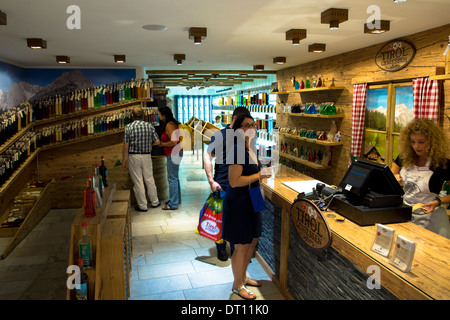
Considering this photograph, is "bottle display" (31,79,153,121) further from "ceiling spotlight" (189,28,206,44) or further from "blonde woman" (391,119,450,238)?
"blonde woman" (391,119,450,238)

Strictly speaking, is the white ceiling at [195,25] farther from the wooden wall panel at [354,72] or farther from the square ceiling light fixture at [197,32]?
the wooden wall panel at [354,72]

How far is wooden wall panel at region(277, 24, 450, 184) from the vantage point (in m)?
4.07

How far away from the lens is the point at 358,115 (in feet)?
18.4

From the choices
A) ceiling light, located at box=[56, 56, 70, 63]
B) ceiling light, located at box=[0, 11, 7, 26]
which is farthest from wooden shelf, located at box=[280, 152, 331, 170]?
ceiling light, located at box=[0, 11, 7, 26]

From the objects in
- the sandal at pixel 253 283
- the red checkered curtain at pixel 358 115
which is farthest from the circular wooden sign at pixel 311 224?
the red checkered curtain at pixel 358 115

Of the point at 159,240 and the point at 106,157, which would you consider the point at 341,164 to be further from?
the point at 106,157

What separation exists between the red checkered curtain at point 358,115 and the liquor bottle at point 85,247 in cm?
436

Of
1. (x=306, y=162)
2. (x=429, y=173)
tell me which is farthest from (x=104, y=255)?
(x=306, y=162)

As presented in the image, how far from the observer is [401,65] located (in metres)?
4.66

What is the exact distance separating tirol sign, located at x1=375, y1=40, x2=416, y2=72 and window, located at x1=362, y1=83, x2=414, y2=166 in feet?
0.84

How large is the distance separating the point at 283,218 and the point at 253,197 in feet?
1.67

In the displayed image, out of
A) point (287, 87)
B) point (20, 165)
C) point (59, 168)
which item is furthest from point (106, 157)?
point (287, 87)

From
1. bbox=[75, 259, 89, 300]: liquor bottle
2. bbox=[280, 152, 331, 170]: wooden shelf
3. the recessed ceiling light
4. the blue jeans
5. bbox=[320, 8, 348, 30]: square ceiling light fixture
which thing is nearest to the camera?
bbox=[75, 259, 89, 300]: liquor bottle

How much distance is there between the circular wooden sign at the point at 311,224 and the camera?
2375mm
